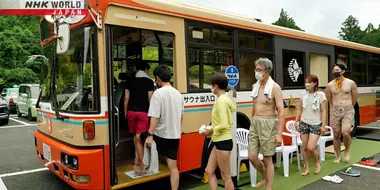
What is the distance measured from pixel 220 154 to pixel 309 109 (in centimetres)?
Answer: 251

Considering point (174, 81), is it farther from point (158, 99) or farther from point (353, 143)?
point (353, 143)

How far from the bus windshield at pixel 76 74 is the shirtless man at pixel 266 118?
2.19m

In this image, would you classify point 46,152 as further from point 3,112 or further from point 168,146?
point 3,112

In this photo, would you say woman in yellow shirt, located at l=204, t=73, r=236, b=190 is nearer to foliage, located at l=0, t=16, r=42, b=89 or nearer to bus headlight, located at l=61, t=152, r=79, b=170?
bus headlight, located at l=61, t=152, r=79, b=170

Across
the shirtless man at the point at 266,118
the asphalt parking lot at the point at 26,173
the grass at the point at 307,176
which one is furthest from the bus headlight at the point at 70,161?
the shirtless man at the point at 266,118

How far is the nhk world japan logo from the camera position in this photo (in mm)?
3656

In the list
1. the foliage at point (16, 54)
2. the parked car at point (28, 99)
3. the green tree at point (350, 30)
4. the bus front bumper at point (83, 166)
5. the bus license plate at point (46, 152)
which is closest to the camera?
the bus front bumper at point (83, 166)

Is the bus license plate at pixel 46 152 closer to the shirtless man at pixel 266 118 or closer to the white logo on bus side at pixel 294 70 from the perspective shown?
the shirtless man at pixel 266 118

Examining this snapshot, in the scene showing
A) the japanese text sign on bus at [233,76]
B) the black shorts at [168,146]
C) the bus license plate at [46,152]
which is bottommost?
the bus license plate at [46,152]

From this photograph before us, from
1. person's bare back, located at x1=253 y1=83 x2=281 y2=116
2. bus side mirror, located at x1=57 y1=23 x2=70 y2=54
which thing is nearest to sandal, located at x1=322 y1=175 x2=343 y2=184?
person's bare back, located at x1=253 y1=83 x2=281 y2=116

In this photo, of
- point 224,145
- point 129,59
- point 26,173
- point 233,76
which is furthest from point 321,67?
point 26,173

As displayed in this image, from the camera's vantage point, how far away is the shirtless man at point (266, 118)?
4.27 m

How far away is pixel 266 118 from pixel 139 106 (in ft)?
6.04

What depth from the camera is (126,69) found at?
6.51 m
